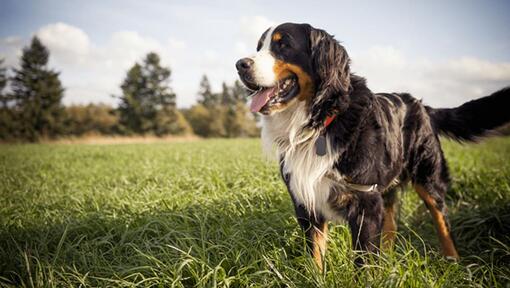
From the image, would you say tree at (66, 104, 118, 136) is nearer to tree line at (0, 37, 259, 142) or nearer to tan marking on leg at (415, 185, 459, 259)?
tree line at (0, 37, 259, 142)

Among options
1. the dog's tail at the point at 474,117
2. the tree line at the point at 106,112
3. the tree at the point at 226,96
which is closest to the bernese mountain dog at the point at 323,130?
the dog's tail at the point at 474,117

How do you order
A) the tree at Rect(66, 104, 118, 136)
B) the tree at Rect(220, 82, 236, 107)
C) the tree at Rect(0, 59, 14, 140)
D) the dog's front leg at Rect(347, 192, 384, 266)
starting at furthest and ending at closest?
1. the tree at Rect(220, 82, 236, 107)
2. the tree at Rect(66, 104, 118, 136)
3. the tree at Rect(0, 59, 14, 140)
4. the dog's front leg at Rect(347, 192, 384, 266)

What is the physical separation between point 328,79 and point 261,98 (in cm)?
50

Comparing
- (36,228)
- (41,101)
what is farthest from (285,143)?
(41,101)

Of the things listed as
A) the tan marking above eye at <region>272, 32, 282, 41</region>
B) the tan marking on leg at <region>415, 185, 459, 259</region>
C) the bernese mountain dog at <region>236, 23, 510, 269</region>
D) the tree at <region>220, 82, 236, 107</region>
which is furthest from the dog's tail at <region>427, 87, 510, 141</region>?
the tree at <region>220, 82, 236, 107</region>

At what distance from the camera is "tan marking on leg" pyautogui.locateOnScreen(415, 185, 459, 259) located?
2.66 m

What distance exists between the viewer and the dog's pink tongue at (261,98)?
2127mm

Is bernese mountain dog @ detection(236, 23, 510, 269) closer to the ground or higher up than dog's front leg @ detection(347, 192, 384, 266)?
higher up

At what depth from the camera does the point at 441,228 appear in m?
2.73

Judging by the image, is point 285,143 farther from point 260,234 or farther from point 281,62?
point 260,234

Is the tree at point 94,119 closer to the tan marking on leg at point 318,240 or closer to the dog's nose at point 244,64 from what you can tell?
the dog's nose at point 244,64

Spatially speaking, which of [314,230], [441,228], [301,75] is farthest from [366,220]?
[441,228]

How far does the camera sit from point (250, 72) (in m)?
2.11

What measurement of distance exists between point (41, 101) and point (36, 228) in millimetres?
30502
